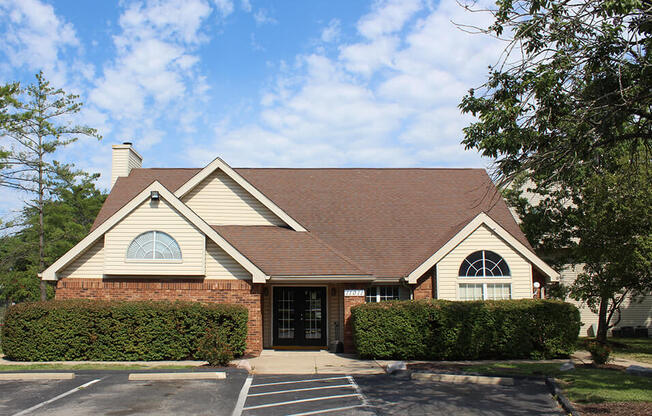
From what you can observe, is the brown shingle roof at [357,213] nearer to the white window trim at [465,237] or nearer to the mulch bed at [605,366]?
the white window trim at [465,237]

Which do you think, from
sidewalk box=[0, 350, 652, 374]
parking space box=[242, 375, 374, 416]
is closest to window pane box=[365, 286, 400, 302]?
sidewalk box=[0, 350, 652, 374]

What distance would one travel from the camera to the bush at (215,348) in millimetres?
14711

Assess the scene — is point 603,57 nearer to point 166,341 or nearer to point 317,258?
point 317,258

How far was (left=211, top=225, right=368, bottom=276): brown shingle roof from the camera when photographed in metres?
18.0

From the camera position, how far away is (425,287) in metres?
19.1

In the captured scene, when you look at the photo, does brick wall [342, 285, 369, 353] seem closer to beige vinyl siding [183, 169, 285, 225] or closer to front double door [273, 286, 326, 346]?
front double door [273, 286, 326, 346]

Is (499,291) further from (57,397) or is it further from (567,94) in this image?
(57,397)

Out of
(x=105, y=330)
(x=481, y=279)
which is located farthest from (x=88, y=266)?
(x=481, y=279)

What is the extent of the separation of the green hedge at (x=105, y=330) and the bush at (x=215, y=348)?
Result: 1.10 feet

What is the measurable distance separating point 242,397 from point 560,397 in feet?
20.1

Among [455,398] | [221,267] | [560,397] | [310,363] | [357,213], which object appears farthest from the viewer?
[357,213]

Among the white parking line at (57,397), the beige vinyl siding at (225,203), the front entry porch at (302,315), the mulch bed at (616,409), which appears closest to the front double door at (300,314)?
the front entry porch at (302,315)

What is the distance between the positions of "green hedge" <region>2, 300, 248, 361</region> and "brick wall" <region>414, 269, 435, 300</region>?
650cm

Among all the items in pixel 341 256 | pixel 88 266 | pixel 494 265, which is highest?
pixel 341 256
